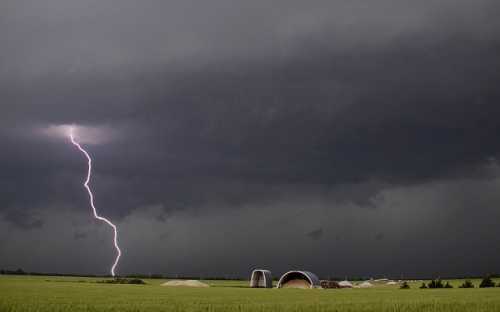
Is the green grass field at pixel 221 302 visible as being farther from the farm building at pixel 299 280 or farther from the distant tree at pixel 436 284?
the distant tree at pixel 436 284

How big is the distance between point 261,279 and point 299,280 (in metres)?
13.3

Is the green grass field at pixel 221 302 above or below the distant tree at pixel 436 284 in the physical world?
below

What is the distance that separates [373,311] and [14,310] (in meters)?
19.2

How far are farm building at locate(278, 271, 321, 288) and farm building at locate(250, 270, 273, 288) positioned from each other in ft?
25.2

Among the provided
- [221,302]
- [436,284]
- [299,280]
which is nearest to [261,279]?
[299,280]

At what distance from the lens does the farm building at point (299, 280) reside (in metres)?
97.3

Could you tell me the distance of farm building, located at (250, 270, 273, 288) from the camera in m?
109

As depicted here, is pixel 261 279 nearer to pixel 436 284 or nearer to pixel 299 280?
pixel 299 280

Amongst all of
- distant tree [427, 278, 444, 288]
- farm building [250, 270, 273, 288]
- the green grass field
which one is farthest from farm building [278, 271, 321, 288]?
the green grass field

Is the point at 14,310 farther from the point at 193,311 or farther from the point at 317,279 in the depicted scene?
the point at 317,279

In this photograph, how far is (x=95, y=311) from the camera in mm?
26547

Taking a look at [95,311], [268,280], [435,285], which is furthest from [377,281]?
[95,311]

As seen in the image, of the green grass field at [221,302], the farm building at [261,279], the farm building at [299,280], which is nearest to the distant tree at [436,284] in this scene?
the farm building at [299,280]

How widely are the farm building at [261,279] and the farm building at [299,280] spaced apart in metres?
7.67
